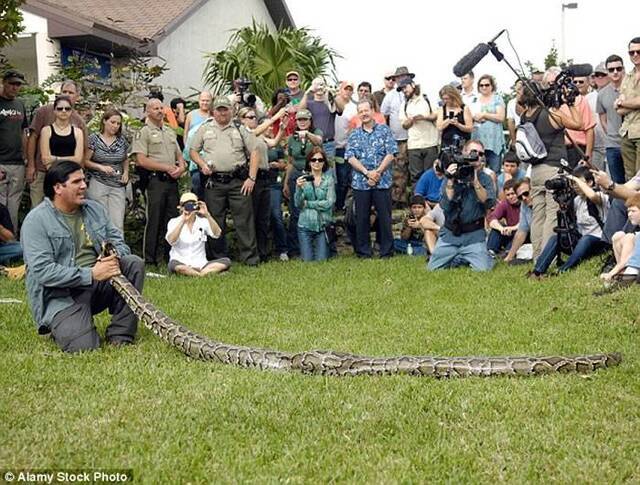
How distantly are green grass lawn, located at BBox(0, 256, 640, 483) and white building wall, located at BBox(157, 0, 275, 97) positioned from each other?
15424 mm

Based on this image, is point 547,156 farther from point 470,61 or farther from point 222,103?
point 222,103

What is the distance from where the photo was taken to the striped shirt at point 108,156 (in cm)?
1233

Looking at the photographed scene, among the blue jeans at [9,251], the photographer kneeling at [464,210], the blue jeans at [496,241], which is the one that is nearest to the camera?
the photographer kneeling at [464,210]

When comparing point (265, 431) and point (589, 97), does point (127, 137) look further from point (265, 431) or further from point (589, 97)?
point (265, 431)

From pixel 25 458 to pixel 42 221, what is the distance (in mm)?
3292

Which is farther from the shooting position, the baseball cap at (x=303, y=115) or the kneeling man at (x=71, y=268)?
the baseball cap at (x=303, y=115)

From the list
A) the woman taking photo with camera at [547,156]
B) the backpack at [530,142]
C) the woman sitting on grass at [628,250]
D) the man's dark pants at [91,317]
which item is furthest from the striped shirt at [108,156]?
the woman sitting on grass at [628,250]

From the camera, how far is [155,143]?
12.9m

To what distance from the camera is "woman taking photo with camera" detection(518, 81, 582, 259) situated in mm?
11703

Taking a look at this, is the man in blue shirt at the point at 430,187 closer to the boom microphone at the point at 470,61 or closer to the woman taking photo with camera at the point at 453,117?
the woman taking photo with camera at the point at 453,117

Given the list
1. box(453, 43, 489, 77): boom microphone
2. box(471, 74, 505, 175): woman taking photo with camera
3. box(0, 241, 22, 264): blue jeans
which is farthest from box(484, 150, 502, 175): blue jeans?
box(0, 241, 22, 264): blue jeans

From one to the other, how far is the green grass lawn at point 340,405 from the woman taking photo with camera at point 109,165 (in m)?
3.18

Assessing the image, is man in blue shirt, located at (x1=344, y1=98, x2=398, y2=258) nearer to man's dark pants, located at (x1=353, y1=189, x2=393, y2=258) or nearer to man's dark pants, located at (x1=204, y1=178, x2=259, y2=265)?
man's dark pants, located at (x1=353, y1=189, x2=393, y2=258)

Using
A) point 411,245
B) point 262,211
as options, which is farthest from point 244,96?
point 411,245
